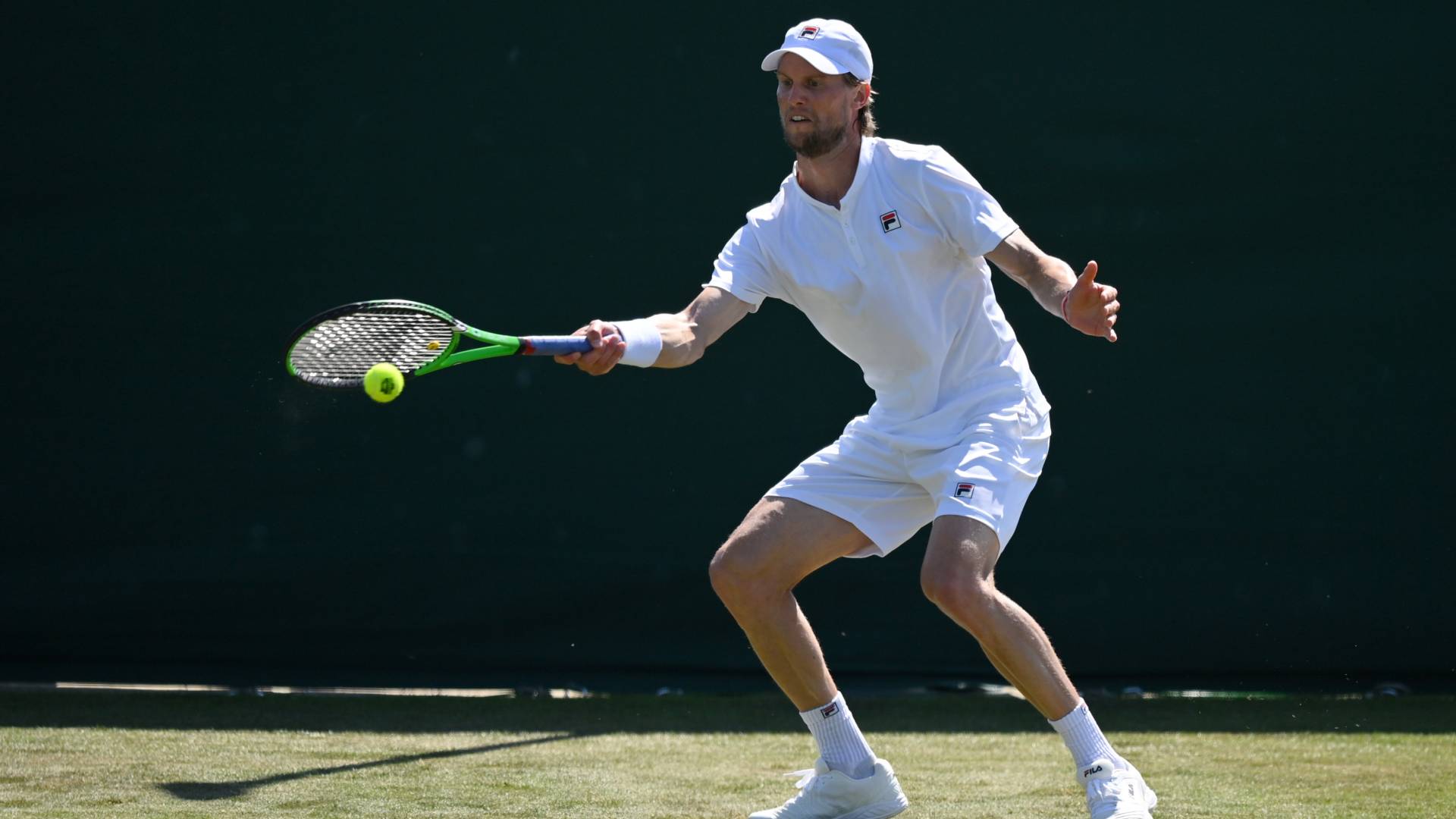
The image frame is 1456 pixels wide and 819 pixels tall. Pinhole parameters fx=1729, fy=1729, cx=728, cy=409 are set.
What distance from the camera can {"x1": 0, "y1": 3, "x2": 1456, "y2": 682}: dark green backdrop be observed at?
512cm

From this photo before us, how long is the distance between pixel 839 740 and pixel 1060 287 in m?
1.00

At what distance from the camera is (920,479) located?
3.40 metres

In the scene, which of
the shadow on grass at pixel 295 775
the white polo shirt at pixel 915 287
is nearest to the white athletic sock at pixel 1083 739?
the white polo shirt at pixel 915 287

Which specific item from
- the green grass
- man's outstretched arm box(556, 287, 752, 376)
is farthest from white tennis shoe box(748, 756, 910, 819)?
man's outstretched arm box(556, 287, 752, 376)

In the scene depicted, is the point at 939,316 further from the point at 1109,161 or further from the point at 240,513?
the point at 240,513

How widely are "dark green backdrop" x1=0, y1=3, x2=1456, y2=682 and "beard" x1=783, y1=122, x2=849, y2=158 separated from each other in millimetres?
1792

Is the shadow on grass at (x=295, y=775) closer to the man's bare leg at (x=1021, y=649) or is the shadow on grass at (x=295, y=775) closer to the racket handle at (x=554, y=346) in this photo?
the racket handle at (x=554, y=346)

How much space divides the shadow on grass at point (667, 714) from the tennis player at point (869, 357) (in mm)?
1347

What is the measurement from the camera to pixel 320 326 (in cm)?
322

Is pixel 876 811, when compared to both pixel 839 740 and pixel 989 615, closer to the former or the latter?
pixel 839 740

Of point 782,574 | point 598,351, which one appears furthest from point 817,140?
point 782,574

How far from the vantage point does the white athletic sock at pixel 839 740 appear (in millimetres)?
3449

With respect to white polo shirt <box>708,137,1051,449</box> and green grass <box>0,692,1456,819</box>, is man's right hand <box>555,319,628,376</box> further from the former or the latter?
green grass <box>0,692,1456,819</box>

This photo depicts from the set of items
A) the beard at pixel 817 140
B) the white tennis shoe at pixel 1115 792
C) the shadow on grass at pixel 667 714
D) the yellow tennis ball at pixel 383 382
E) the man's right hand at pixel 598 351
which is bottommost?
the shadow on grass at pixel 667 714
